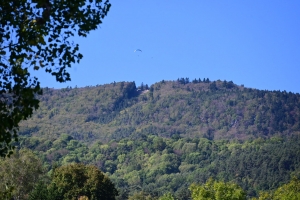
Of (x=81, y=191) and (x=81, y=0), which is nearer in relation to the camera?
(x=81, y=0)

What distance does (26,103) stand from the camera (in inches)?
602

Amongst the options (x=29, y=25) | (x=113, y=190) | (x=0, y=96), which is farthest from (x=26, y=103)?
(x=113, y=190)

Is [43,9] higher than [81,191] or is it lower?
higher

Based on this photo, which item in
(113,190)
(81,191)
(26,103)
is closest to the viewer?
(26,103)

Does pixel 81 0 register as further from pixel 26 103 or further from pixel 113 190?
pixel 113 190

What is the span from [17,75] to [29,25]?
1.12 meters

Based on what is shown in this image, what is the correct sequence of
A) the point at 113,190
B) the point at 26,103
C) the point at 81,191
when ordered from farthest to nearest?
the point at 113,190, the point at 81,191, the point at 26,103

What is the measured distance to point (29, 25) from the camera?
15.6 metres

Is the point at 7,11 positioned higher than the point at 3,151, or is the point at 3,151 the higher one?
the point at 7,11

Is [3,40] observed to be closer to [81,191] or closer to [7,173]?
[81,191]

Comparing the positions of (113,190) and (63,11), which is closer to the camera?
(63,11)

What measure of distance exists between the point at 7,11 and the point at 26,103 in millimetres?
2009

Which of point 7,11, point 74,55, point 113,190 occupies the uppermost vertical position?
point 7,11

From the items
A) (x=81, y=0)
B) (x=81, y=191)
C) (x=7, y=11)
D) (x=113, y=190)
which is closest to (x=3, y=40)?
(x=7, y=11)
